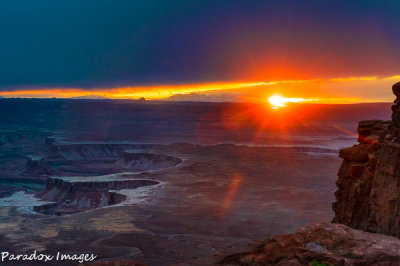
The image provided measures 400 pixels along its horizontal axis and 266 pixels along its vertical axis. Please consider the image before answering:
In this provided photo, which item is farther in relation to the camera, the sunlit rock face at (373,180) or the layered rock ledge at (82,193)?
the layered rock ledge at (82,193)

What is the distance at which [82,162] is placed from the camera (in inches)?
4109

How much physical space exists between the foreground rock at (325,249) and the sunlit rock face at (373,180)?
817cm

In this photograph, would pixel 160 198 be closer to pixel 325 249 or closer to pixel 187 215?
pixel 187 215

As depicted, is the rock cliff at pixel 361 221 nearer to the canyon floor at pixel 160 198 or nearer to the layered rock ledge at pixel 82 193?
the canyon floor at pixel 160 198

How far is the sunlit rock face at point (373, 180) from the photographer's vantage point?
72.9 ft

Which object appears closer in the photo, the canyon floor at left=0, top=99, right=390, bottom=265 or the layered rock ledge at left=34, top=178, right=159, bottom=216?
the canyon floor at left=0, top=99, right=390, bottom=265

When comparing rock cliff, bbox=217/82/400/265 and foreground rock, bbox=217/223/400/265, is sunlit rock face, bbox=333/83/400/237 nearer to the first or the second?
rock cliff, bbox=217/82/400/265

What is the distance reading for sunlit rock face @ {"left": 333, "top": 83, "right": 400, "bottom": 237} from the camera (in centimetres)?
2223

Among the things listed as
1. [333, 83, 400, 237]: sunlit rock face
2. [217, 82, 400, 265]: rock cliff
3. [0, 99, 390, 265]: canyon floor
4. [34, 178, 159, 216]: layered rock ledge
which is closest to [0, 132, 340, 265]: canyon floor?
[0, 99, 390, 265]: canyon floor

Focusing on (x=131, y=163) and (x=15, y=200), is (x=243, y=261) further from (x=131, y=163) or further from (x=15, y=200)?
(x=131, y=163)

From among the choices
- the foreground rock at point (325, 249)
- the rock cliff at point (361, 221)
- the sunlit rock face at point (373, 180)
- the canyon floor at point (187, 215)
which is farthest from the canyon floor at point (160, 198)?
the sunlit rock face at point (373, 180)

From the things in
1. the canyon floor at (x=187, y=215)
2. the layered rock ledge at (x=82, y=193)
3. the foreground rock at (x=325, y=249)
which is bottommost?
the layered rock ledge at (x=82, y=193)

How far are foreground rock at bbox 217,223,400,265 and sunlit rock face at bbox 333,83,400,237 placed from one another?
817cm

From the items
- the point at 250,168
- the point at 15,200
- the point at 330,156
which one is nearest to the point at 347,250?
the point at 15,200
